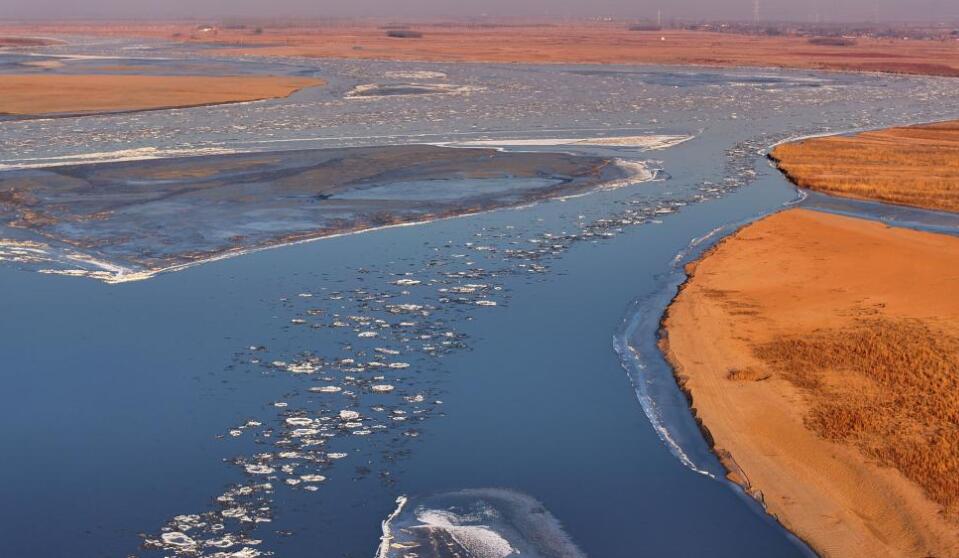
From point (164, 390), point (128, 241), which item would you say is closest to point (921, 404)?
point (164, 390)

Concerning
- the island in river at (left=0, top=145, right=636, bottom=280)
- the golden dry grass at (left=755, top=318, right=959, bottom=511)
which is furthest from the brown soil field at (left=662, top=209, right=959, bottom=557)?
the island in river at (left=0, top=145, right=636, bottom=280)

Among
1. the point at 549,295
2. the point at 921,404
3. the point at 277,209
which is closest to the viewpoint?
the point at 921,404

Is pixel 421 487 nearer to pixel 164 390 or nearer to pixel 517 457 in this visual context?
pixel 517 457

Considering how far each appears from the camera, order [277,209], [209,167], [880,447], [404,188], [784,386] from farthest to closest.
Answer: [209,167]
[404,188]
[277,209]
[784,386]
[880,447]

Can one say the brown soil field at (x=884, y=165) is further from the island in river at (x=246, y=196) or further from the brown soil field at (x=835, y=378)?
the brown soil field at (x=835, y=378)

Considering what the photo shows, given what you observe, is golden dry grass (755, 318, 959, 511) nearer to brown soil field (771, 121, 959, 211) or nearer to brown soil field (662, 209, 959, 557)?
brown soil field (662, 209, 959, 557)

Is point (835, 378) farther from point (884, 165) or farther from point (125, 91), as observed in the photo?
→ point (125, 91)
